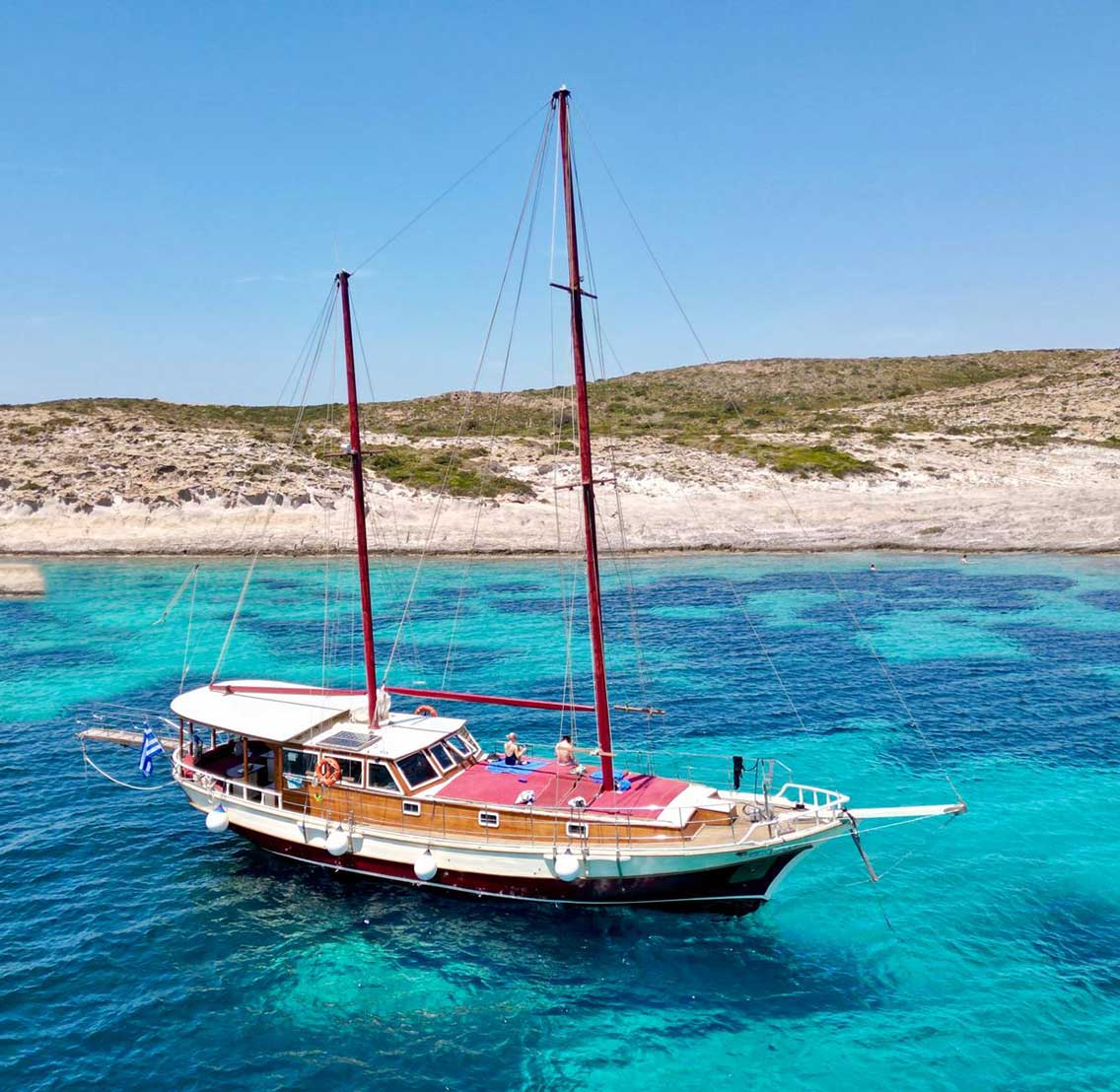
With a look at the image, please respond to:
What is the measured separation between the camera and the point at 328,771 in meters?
25.6

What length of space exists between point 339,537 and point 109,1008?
71.5 metres

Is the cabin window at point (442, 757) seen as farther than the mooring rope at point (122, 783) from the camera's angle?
No

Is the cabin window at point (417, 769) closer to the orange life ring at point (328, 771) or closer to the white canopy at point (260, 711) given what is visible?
the orange life ring at point (328, 771)

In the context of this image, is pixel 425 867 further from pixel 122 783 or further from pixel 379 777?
pixel 122 783

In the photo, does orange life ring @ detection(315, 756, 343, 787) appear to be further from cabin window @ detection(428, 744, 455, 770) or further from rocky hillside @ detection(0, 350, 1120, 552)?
rocky hillside @ detection(0, 350, 1120, 552)

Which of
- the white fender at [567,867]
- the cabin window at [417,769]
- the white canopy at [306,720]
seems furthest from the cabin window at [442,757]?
the white fender at [567,867]

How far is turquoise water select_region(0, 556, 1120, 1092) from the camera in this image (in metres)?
18.5

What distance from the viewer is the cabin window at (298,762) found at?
1036 inches

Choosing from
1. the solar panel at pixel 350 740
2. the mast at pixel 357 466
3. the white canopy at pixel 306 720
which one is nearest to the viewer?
the solar panel at pixel 350 740

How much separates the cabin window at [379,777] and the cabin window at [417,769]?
1.44 ft

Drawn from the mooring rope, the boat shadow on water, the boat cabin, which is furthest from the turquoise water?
the boat cabin

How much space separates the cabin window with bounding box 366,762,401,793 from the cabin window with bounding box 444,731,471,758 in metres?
2.53

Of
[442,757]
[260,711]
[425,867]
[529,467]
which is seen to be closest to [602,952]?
[425,867]

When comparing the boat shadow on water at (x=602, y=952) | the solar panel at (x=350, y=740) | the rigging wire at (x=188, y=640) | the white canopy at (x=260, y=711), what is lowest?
the boat shadow on water at (x=602, y=952)
